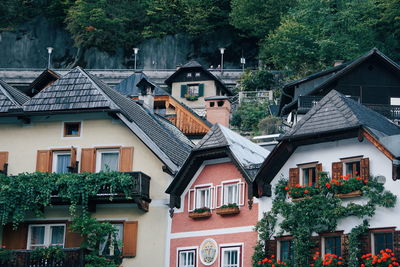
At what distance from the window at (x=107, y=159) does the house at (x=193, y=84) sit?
35.7m

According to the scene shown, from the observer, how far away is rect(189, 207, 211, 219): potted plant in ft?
118

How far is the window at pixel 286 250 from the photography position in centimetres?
3325

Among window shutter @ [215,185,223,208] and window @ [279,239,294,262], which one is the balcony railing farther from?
window @ [279,239,294,262]

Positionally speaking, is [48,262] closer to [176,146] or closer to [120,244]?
[120,244]

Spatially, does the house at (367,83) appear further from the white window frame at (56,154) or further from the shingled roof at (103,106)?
the white window frame at (56,154)

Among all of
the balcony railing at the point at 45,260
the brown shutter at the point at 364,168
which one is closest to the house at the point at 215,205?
the balcony railing at the point at 45,260

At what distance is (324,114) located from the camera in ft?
112

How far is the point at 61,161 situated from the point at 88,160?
3.93ft

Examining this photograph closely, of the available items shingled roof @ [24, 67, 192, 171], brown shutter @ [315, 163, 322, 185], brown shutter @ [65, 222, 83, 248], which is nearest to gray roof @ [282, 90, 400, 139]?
brown shutter @ [315, 163, 322, 185]

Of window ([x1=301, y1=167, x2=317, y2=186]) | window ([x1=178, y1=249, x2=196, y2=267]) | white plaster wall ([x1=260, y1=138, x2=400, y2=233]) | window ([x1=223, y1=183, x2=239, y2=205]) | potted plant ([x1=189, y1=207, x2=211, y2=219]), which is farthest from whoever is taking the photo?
potted plant ([x1=189, y1=207, x2=211, y2=219])

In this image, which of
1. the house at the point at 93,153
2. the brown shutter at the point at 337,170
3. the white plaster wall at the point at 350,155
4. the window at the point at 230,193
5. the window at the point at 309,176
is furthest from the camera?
the house at the point at 93,153

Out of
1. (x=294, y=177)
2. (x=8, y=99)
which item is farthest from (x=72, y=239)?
(x=294, y=177)

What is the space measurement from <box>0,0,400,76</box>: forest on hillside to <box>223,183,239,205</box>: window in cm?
4048

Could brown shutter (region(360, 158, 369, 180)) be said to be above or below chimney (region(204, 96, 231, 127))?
below
